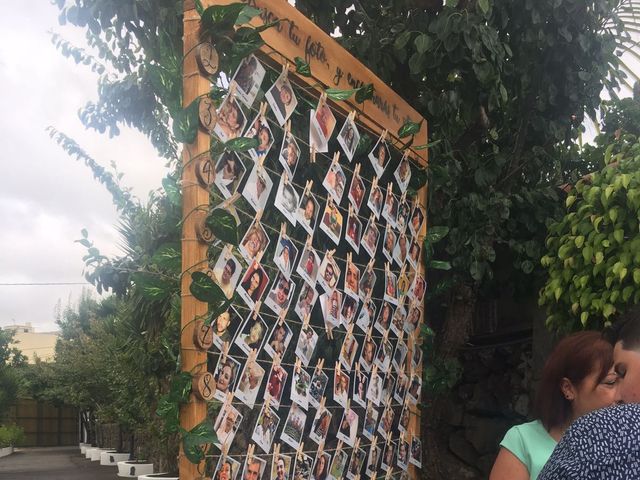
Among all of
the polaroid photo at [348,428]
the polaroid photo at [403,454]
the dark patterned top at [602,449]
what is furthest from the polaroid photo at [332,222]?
the dark patterned top at [602,449]

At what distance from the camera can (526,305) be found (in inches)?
184

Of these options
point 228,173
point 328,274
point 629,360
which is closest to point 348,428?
point 328,274

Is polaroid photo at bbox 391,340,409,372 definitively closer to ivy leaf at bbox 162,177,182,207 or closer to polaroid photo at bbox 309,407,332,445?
polaroid photo at bbox 309,407,332,445

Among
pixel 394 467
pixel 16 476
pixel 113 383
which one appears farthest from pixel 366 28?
pixel 16 476

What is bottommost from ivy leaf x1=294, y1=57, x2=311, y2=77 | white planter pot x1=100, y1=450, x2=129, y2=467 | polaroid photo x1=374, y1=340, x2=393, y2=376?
white planter pot x1=100, y1=450, x2=129, y2=467

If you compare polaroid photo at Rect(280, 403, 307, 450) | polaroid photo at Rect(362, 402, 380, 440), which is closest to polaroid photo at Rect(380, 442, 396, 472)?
polaroid photo at Rect(362, 402, 380, 440)

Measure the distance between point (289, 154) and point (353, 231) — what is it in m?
0.52

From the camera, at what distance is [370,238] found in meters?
2.93

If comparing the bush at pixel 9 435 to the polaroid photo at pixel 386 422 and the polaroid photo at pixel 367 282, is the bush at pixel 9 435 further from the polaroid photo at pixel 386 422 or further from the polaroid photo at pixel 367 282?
the polaroid photo at pixel 367 282

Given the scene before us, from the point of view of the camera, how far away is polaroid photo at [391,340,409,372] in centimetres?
313

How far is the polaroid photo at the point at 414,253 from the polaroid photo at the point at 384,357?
0.44 metres

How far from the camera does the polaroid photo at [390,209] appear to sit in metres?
3.07

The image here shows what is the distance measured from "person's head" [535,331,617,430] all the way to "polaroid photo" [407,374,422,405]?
1.14m

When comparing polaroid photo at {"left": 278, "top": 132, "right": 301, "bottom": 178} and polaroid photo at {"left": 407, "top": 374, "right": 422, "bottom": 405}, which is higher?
polaroid photo at {"left": 278, "top": 132, "right": 301, "bottom": 178}
